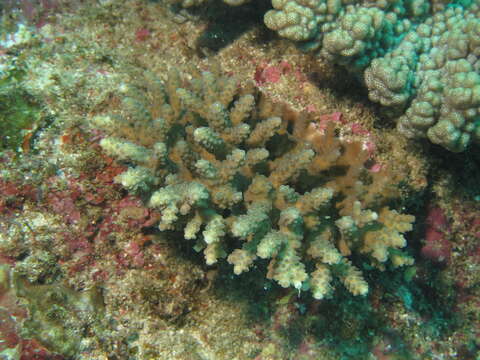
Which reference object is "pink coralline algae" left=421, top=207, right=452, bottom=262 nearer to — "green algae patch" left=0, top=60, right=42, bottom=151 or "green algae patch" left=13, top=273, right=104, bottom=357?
"green algae patch" left=13, top=273, right=104, bottom=357

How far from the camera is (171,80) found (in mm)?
3240

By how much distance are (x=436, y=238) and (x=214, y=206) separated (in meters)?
2.69

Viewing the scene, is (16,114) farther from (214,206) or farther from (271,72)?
(271,72)

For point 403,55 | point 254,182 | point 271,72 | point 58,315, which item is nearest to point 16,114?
point 58,315

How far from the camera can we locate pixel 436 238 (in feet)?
12.9

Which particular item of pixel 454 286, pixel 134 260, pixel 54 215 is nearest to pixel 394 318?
pixel 454 286

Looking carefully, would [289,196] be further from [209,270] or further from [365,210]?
[209,270]

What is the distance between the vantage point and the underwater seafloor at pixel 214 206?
108 inches

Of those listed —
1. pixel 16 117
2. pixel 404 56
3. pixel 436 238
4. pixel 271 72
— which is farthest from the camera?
pixel 436 238

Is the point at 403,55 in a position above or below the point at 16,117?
below

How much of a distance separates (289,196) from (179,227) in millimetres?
931

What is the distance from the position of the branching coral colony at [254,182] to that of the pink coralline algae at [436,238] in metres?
1.16

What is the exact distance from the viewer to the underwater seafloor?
108 inches

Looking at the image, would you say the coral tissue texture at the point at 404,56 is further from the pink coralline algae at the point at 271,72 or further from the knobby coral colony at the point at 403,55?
the pink coralline algae at the point at 271,72
